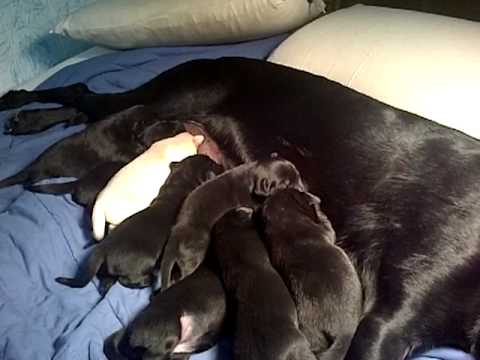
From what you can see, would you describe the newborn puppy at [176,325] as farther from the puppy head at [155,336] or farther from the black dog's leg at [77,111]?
the black dog's leg at [77,111]

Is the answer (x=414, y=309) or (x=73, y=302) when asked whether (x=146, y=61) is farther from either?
(x=414, y=309)

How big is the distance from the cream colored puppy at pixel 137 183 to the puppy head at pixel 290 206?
0.26 metres

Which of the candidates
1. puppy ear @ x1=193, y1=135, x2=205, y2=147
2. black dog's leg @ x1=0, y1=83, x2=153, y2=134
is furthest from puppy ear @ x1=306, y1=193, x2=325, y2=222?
black dog's leg @ x1=0, y1=83, x2=153, y2=134

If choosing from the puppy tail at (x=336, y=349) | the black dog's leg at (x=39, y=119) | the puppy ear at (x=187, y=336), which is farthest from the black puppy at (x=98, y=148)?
the puppy tail at (x=336, y=349)

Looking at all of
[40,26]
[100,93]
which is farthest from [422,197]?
[40,26]

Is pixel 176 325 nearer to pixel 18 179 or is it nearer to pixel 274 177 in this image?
pixel 274 177

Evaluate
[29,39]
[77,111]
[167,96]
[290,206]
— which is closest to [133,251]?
[290,206]

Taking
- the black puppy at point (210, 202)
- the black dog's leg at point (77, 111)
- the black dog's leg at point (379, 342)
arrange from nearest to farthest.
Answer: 1. the black dog's leg at point (379, 342)
2. the black puppy at point (210, 202)
3. the black dog's leg at point (77, 111)

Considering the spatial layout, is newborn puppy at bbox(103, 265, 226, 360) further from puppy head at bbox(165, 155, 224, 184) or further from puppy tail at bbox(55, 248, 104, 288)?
puppy head at bbox(165, 155, 224, 184)

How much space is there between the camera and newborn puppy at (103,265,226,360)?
113 centimetres

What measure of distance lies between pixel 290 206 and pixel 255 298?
257 mm

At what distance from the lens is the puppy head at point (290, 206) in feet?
4.41

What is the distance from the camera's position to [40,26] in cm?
236

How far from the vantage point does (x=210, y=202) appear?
4.62 feet
